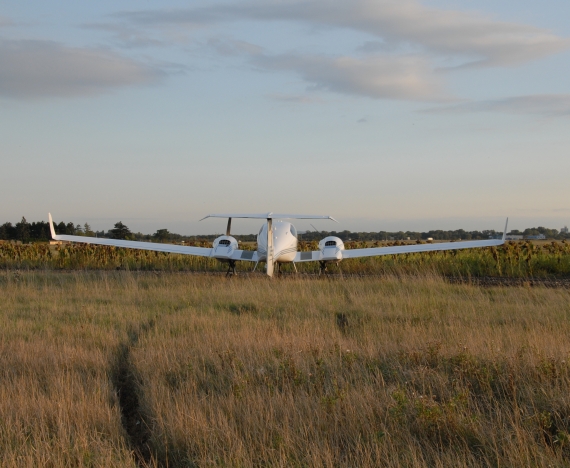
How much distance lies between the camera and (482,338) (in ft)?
30.9

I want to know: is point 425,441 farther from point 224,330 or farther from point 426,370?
point 224,330

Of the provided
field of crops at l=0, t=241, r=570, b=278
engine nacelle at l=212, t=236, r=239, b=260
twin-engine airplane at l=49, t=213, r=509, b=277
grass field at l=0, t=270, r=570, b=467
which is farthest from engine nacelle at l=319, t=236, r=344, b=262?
grass field at l=0, t=270, r=570, b=467

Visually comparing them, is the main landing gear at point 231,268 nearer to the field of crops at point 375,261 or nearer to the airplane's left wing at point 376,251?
the airplane's left wing at point 376,251

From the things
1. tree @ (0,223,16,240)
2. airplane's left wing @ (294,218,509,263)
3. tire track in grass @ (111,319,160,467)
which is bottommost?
tire track in grass @ (111,319,160,467)

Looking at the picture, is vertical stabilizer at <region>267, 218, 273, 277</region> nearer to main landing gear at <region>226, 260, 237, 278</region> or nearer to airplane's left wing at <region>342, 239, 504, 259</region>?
main landing gear at <region>226, 260, 237, 278</region>

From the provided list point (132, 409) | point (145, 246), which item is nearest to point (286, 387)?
point (132, 409)

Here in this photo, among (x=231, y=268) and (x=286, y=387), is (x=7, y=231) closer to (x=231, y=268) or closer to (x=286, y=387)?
(x=231, y=268)

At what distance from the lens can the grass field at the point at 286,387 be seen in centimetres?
536

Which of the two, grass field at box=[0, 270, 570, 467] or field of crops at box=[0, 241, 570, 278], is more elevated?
field of crops at box=[0, 241, 570, 278]

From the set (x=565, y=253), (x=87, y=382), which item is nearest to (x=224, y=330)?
(x=87, y=382)

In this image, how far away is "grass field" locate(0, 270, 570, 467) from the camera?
211 inches

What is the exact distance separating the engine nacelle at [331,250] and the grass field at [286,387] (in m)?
9.99

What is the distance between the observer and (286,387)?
708 centimetres

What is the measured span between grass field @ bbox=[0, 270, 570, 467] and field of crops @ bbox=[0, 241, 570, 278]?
1189 cm
